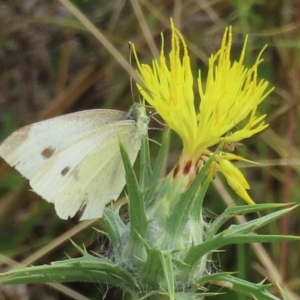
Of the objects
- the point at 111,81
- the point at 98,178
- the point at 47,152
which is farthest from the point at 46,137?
the point at 111,81

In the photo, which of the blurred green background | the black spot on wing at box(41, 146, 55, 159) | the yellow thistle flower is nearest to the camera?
the yellow thistle flower

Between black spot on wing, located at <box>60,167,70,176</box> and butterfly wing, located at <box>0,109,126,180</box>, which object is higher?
butterfly wing, located at <box>0,109,126,180</box>

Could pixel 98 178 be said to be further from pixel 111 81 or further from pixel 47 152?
pixel 111 81

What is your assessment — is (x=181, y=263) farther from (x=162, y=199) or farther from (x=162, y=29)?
(x=162, y=29)

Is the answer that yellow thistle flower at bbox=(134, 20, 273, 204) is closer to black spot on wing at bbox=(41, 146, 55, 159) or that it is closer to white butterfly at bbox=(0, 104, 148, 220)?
white butterfly at bbox=(0, 104, 148, 220)

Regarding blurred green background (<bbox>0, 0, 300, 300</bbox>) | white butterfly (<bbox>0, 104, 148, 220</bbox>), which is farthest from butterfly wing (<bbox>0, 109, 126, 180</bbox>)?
blurred green background (<bbox>0, 0, 300, 300</bbox>)

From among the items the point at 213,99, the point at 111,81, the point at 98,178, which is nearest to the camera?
the point at 213,99

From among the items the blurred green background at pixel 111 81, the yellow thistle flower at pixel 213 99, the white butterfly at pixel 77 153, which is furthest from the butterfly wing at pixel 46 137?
the blurred green background at pixel 111 81
